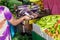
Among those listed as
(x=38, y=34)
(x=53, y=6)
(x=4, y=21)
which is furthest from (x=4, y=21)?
(x=53, y=6)

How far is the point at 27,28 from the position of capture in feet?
8.41

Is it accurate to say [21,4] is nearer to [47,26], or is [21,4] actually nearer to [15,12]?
[15,12]

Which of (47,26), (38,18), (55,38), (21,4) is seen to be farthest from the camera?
(21,4)

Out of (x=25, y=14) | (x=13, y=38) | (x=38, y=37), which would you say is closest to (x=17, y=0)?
(x=25, y=14)

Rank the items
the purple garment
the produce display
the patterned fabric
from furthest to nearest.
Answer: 1. the purple garment
2. the patterned fabric
3. the produce display

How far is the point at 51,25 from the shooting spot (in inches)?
85.6

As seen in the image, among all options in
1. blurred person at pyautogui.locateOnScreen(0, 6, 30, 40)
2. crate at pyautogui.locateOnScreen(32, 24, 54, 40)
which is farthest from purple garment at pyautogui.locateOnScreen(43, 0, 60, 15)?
blurred person at pyautogui.locateOnScreen(0, 6, 30, 40)

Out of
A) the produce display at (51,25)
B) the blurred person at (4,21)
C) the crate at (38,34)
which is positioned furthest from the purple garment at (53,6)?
the blurred person at (4,21)

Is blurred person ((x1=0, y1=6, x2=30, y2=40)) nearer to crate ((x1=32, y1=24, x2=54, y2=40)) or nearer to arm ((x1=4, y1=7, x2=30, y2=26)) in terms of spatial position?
arm ((x1=4, y1=7, x2=30, y2=26))

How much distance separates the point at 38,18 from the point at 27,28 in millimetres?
183

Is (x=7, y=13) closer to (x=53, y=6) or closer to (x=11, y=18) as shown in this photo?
(x=11, y=18)

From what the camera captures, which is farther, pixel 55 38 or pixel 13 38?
pixel 13 38

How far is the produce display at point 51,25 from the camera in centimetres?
208

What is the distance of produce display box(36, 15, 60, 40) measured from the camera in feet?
6.82
